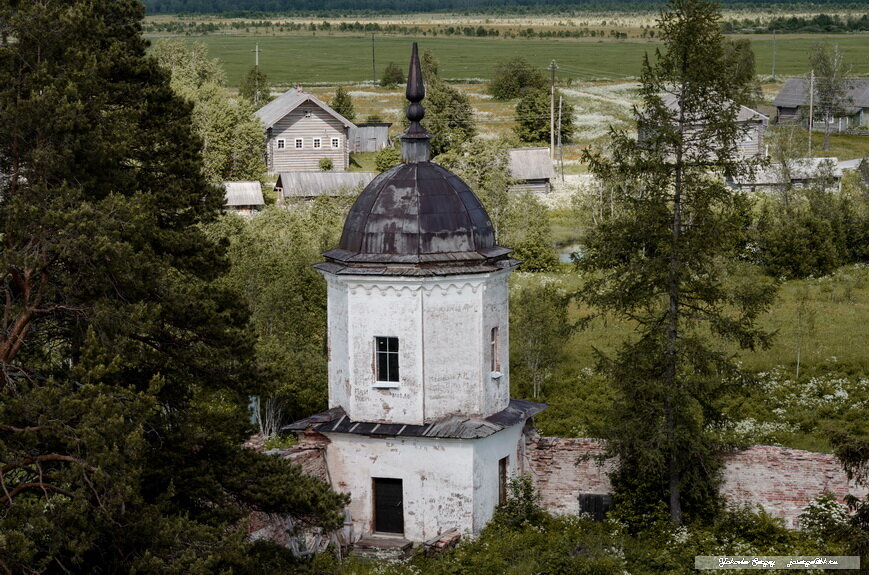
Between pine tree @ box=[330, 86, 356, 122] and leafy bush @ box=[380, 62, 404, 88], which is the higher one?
leafy bush @ box=[380, 62, 404, 88]

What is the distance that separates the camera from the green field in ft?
426

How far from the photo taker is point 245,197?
182 feet

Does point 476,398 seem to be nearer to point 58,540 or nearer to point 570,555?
point 570,555

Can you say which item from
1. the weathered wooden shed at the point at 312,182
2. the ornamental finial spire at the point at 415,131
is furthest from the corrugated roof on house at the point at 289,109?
the ornamental finial spire at the point at 415,131

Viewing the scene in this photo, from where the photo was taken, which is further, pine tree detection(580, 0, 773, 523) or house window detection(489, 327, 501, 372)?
house window detection(489, 327, 501, 372)

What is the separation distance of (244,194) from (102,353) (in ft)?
135

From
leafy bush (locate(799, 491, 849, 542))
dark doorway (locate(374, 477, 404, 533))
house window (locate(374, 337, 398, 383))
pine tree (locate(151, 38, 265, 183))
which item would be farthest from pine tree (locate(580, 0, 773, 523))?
pine tree (locate(151, 38, 265, 183))

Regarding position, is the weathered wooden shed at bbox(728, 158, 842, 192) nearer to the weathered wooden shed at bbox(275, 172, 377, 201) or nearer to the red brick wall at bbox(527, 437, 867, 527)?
the weathered wooden shed at bbox(275, 172, 377, 201)

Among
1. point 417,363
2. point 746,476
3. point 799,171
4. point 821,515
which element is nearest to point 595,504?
point 746,476

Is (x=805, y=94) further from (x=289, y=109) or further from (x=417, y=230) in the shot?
(x=417, y=230)

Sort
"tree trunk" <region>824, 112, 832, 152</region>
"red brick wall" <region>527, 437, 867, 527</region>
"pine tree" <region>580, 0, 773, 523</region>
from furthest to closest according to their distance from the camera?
"tree trunk" <region>824, 112, 832, 152</region> < "red brick wall" <region>527, 437, 867, 527</region> < "pine tree" <region>580, 0, 773, 523</region>

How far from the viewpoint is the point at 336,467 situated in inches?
898

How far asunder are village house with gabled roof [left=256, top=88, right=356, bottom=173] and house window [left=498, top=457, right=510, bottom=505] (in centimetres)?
5194

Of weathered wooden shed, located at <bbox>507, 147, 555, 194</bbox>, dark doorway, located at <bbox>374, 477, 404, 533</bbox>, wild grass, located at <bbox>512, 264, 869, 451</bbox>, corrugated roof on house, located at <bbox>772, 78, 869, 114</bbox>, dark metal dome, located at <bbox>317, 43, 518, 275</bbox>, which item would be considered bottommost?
wild grass, located at <bbox>512, 264, 869, 451</bbox>
